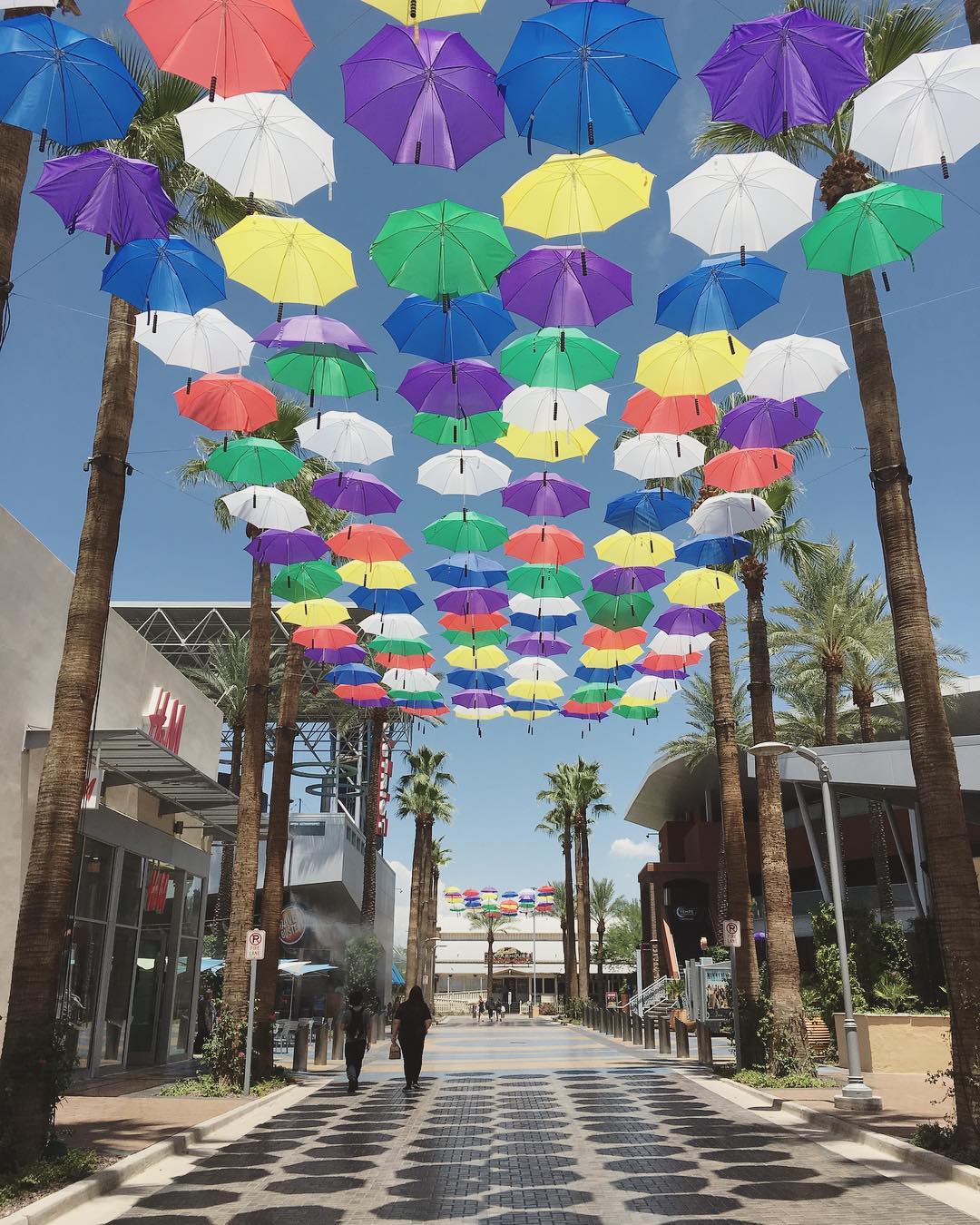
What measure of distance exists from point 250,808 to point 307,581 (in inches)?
175

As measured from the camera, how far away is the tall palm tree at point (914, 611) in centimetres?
1097

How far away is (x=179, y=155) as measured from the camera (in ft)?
49.1

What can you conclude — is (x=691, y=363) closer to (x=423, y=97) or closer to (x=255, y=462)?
(x=423, y=97)

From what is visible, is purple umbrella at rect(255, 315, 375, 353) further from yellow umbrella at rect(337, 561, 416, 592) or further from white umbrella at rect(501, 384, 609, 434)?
yellow umbrella at rect(337, 561, 416, 592)

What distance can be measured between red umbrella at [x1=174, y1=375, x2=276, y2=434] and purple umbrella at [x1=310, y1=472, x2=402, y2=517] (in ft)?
7.00

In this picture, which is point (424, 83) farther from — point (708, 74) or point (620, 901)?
point (620, 901)

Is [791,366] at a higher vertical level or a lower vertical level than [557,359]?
lower

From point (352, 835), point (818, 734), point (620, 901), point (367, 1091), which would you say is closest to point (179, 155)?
point (367, 1091)

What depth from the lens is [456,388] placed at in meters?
14.0

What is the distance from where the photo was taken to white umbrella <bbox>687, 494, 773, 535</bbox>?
56.9 ft

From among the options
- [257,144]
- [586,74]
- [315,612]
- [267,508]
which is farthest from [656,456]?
[257,144]

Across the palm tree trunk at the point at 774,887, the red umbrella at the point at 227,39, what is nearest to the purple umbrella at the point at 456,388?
the red umbrella at the point at 227,39

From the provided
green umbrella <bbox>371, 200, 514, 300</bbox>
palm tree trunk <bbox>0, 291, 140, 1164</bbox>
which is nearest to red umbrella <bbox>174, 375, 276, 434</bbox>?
palm tree trunk <bbox>0, 291, 140, 1164</bbox>

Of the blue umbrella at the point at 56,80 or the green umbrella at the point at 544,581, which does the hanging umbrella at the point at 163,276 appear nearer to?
the blue umbrella at the point at 56,80
